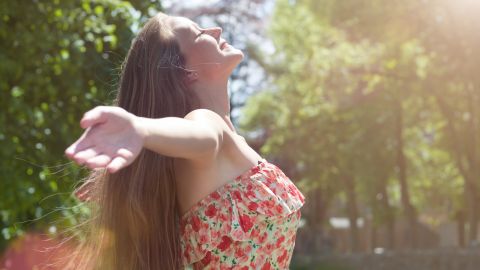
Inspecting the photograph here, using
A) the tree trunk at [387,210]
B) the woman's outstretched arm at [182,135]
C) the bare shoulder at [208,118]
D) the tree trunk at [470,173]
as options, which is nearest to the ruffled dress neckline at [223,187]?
the bare shoulder at [208,118]

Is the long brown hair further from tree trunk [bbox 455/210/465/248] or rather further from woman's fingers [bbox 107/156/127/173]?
tree trunk [bbox 455/210/465/248]

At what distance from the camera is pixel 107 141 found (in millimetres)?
2047

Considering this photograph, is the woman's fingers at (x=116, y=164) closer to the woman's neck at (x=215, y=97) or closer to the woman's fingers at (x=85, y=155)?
the woman's fingers at (x=85, y=155)

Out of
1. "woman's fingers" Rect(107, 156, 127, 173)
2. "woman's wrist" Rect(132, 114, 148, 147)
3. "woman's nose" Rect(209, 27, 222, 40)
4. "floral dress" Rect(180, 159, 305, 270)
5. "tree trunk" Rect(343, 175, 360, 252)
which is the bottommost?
"tree trunk" Rect(343, 175, 360, 252)

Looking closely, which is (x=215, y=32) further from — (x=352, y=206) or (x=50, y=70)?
(x=352, y=206)

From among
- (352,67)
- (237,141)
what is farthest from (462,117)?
(237,141)

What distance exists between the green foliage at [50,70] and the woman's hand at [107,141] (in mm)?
5758

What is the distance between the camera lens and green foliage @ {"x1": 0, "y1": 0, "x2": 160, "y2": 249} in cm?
790

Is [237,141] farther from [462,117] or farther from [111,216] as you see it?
[462,117]

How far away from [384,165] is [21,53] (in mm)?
22138

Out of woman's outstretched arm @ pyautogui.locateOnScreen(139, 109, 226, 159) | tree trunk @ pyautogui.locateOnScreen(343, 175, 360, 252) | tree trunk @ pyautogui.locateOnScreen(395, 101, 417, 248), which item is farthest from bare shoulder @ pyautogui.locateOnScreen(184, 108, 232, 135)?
tree trunk @ pyautogui.locateOnScreen(343, 175, 360, 252)

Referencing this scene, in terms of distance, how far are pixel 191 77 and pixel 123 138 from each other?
1.05 meters

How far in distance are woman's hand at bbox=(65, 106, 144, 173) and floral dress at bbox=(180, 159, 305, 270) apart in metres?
0.86

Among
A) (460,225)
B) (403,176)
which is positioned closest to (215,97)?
(403,176)
